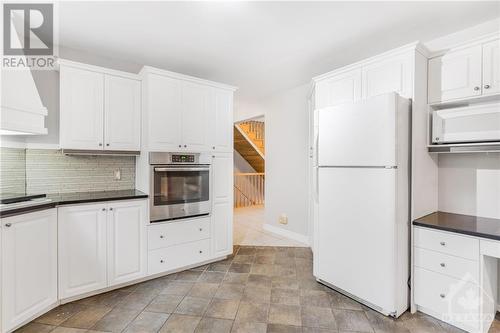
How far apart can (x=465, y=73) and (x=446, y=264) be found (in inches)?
62.6

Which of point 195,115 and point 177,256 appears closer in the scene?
point 177,256

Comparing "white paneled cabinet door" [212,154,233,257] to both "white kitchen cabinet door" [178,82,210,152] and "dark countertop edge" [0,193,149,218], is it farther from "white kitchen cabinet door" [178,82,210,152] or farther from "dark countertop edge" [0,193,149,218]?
"dark countertop edge" [0,193,149,218]

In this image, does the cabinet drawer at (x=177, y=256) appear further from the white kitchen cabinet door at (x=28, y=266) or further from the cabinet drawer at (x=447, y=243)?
the cabinet drawer at (x=447, y=243)

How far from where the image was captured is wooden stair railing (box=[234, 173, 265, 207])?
723cm

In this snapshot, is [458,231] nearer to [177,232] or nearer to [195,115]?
[177,232]

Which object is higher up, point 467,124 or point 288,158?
point 467,124

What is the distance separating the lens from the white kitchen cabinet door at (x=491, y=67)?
197cm

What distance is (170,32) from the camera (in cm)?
246

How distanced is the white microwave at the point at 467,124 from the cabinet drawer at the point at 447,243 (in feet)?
2.70

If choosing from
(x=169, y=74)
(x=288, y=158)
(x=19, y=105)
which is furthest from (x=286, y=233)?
(x=19, y=105)

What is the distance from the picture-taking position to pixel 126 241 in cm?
254

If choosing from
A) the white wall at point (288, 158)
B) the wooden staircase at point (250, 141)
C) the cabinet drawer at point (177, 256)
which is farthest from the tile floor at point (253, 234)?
the wooden staircase at point (250, 141)

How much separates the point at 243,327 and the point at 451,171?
2.37m

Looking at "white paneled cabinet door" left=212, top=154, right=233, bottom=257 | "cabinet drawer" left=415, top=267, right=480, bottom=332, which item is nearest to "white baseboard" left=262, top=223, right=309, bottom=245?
"white paneled cabinet door" left=212, top=154, right=233, bottom=257
